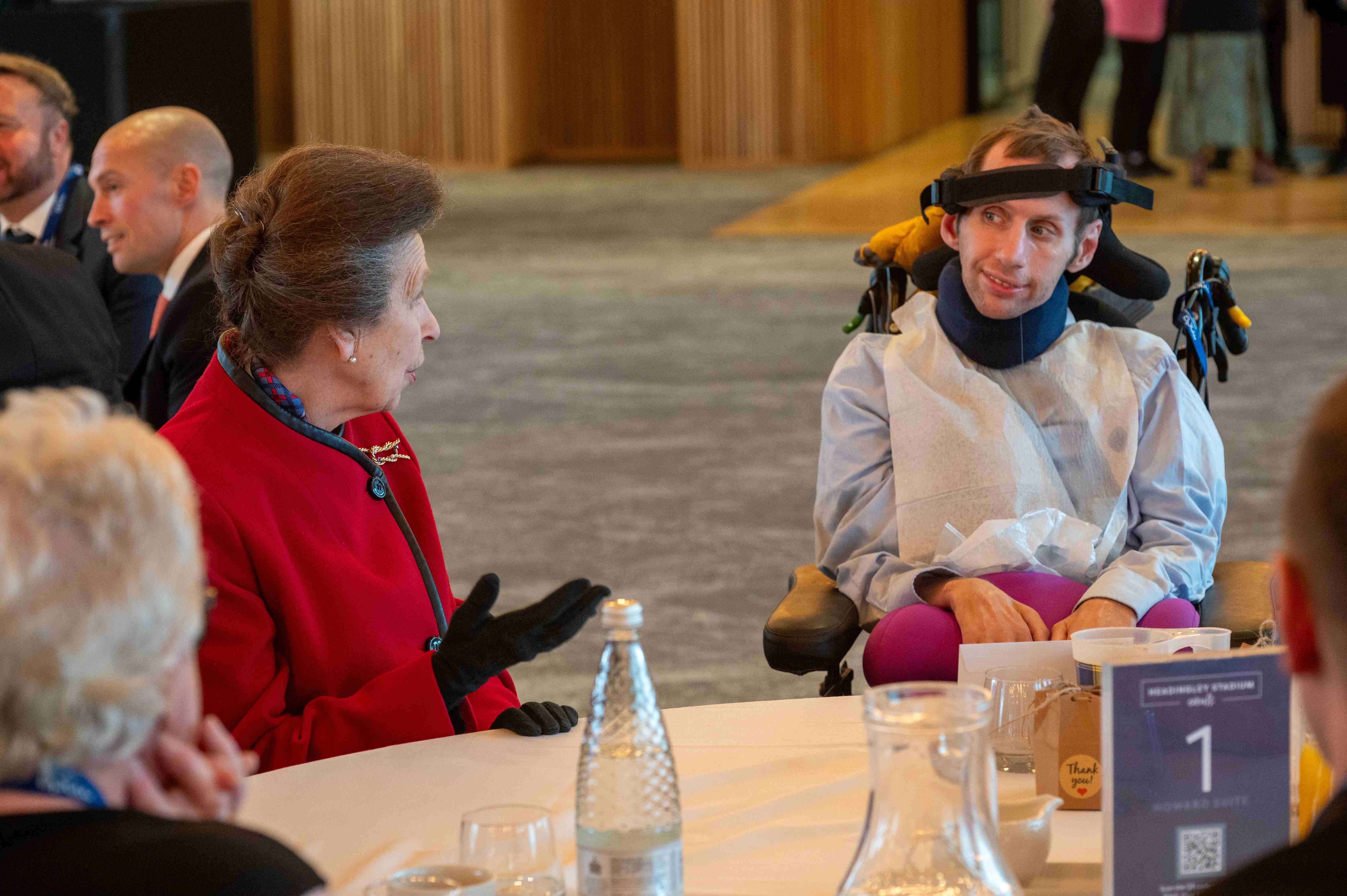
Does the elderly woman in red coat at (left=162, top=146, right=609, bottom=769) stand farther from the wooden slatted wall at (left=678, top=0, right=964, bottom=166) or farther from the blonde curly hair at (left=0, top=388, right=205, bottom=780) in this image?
the wooden slatted wall at (left=678, top=0, right=964, bottom=166)

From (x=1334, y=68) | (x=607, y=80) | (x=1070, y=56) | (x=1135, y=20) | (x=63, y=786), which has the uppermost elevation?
(x=1135, y=20)

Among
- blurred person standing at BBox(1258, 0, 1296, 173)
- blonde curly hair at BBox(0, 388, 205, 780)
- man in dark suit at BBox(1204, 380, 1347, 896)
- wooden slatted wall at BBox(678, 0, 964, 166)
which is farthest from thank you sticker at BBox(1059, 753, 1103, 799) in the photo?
wooden slatted wall at BBox(678, 0, 964, 166)

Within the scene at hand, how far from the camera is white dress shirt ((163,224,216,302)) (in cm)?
374

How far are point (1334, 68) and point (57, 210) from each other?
9.60 metres

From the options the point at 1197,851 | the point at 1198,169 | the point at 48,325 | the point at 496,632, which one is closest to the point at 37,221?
the point at 48,325

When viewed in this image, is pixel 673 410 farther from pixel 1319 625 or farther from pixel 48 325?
pixel 1319 625

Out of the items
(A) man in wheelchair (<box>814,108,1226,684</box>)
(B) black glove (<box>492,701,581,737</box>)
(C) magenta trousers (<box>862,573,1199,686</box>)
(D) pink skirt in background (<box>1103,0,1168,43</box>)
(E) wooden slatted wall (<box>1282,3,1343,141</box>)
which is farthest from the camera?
(E) wooden slatted wall (<box>1282,3,1343,141</box>)

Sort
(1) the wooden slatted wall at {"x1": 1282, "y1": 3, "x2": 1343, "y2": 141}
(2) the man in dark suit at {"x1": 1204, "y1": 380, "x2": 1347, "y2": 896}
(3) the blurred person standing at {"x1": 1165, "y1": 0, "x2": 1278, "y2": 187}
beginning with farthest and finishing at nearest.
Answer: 1. (1) the wooden slatted wall at {"x1": 1282, "y1": 3, "x2": 1343, "y2": 141}
2. (3) the blurred person standing at {"x1": 1165, "y1": 0, "x2": 1278, "y2": 187}
3. (2) the man in dark suit at {"x1": 1204, "y1": 380, "x2": 1347, "y2": 896}

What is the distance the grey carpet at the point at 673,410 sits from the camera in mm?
4523

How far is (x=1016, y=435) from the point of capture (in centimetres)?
258

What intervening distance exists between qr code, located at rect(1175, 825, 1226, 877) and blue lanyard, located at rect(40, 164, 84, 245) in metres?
4.00

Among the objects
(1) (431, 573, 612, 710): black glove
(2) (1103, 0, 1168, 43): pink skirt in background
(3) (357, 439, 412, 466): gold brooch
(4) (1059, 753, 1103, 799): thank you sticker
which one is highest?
(2) (1103, 0, 1168, 43): pink skirt in background

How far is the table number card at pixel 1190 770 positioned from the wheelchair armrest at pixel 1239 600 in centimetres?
94

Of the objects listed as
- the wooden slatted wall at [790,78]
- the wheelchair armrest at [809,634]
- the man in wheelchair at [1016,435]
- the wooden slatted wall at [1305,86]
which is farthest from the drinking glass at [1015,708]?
the wooden slatted wall at [790,78]
